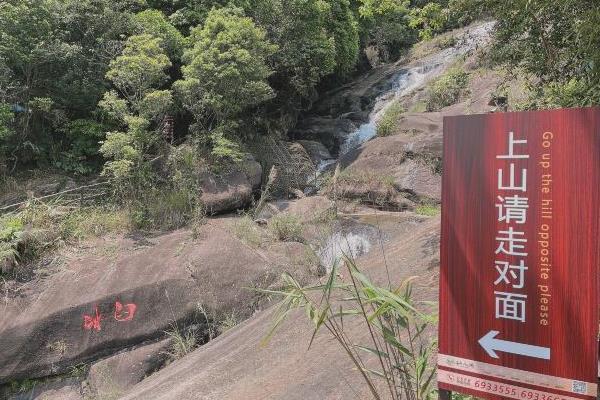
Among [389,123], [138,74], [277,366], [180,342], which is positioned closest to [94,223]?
[138,74]

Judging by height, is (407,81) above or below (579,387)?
above

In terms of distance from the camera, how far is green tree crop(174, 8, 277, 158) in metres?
11.1

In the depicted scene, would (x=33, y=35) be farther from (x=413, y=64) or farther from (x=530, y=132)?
(x=413, y=64)

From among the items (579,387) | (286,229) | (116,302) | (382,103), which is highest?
(382,103)

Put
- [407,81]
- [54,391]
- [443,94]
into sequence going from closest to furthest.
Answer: [54,391] → [443,94] → [407,81]

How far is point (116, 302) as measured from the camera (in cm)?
764

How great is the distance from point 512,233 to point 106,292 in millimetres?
7052

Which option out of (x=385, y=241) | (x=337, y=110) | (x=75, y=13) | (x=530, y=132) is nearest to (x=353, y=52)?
(x=337, y=110)

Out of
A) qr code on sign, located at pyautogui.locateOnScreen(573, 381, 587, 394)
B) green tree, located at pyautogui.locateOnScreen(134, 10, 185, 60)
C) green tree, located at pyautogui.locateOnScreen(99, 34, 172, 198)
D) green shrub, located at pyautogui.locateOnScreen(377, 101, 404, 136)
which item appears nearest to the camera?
qr code on sign, located at pyautogui.locateOnScreen(573, 381, 587, 394)

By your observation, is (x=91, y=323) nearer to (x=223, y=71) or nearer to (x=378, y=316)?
(x=223, y=71)

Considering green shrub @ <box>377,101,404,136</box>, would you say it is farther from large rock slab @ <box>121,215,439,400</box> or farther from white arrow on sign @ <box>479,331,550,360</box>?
white arrow on sign @ <box>479,331,550,360</box>

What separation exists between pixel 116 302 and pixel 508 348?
682 centimetres

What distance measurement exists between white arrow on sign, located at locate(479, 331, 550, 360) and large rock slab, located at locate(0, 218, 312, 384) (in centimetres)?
588

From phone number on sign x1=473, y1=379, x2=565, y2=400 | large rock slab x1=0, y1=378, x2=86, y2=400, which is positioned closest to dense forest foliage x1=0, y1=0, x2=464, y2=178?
large rock slab x1=0, y1=378, x2=86, y2=400
